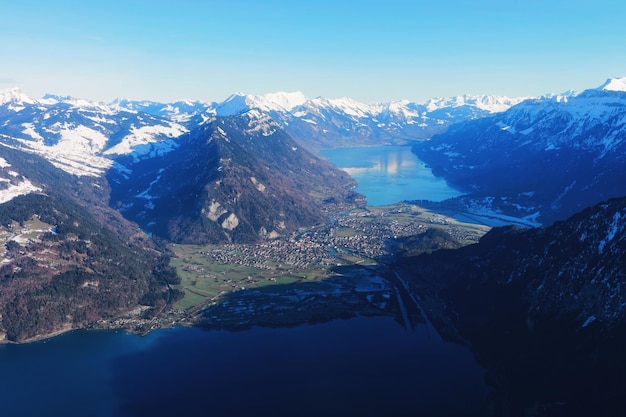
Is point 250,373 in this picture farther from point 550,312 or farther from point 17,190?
point 17,190

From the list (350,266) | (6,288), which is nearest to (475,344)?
(350,266)

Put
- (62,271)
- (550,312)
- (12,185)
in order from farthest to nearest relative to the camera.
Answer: (12,185), (62,271), (550,312)

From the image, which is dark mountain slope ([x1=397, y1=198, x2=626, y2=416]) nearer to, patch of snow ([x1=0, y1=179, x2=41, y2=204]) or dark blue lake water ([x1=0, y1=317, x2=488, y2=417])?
dark blue lake water ([x1=0, y1=317, x2=488, y2=417])

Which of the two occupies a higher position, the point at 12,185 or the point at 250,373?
the point at 12,185

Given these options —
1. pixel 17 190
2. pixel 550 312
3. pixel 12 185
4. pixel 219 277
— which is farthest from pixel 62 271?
pixel 550 312

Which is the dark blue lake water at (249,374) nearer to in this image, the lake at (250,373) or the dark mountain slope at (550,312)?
the lake at (250,373)

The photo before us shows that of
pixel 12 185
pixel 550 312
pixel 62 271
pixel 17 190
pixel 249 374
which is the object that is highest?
pixel 12 185

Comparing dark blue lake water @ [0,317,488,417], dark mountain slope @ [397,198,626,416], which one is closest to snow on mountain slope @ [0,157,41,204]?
dark blue lake water @ [0,317,488,417]
